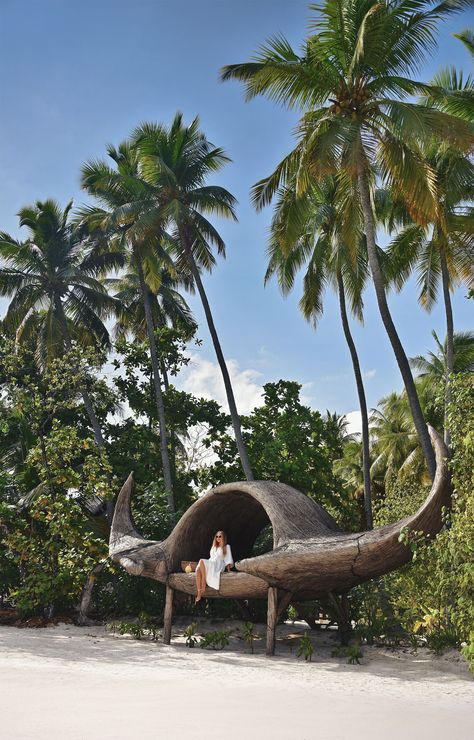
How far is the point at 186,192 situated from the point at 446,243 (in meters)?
7.31

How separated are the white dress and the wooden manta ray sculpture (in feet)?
0.48

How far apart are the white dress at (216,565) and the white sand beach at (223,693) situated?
111 centimetres

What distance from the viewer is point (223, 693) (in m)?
6.94

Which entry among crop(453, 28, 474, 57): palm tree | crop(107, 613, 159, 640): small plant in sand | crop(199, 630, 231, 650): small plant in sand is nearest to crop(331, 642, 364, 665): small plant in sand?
crop(199, 630, 231, 650): small plant in sand

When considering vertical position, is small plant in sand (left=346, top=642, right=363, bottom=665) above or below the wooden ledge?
below

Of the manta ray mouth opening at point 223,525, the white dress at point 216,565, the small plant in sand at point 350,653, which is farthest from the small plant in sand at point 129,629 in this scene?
the small plant in sand at point 350,653

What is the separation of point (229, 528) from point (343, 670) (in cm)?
444

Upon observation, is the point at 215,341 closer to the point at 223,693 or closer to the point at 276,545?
the point at 276,545

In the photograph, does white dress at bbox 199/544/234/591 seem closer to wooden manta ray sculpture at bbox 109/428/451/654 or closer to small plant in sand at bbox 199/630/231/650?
wooden manta ray sculpture at bbox 109/428/451/654

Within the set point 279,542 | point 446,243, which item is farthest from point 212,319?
point 279,542

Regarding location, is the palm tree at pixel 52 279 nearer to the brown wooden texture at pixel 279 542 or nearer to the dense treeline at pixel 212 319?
the dense treeline at pixel 212 319

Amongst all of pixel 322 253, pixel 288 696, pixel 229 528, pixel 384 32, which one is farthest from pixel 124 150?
pixel 288 696

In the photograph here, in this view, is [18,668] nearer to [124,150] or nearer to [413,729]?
[413,729]

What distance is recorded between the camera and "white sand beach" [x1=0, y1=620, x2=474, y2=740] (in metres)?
5.24
